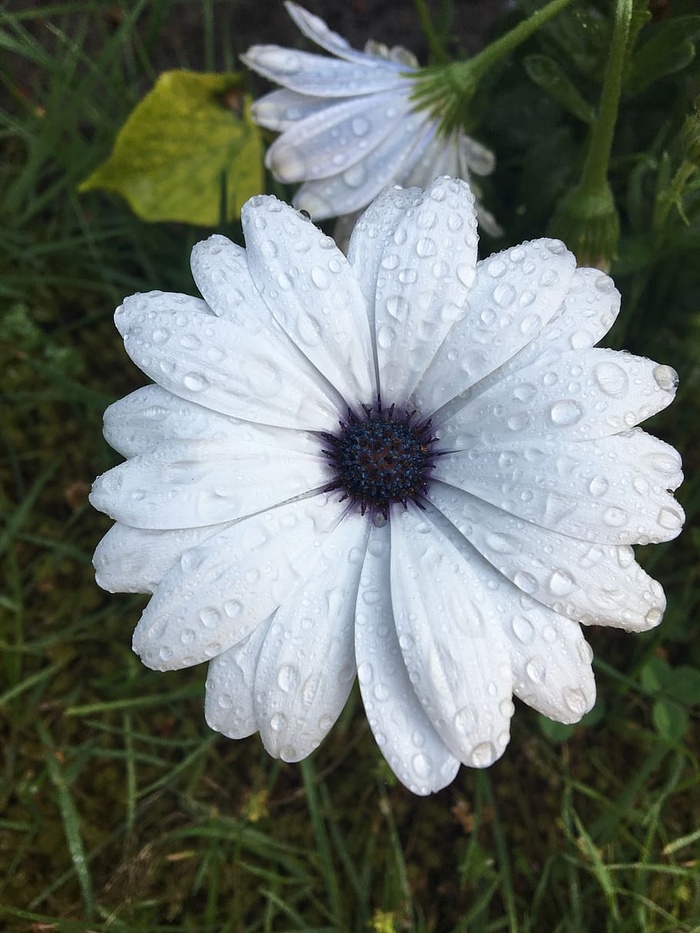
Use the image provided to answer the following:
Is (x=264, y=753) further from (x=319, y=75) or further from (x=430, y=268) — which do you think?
(x=319, y=75)

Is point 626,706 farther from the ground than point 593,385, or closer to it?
closer to it

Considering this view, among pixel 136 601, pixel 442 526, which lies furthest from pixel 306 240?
pixel 136 601

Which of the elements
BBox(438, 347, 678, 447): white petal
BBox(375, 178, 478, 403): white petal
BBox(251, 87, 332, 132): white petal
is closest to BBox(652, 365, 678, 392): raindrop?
BBox(438, 347, 678, 447): white petal

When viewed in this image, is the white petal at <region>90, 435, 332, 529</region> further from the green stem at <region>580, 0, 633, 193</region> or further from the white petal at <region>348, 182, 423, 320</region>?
the green stem at <region>580, 0, 633, 193</region>

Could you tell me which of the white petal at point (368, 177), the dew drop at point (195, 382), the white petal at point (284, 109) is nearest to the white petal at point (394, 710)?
the dew drop at point (195, 382)

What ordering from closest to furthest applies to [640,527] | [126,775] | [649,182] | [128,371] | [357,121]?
[640,527]
[357,121]
[649,182]
[126,775]
[128,371]

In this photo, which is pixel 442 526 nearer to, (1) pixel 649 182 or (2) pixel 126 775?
(1) pixel 649 182
